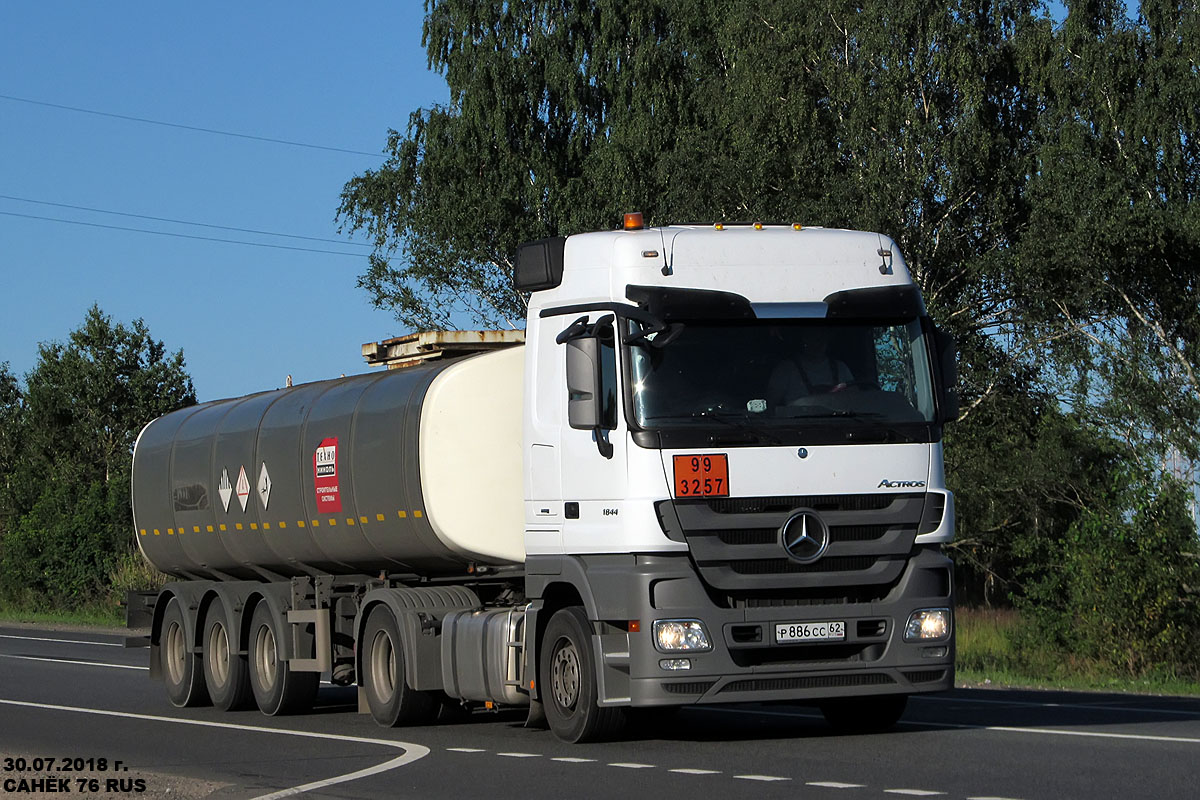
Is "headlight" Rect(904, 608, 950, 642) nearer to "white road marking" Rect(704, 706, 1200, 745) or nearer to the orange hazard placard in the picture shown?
"white road marking" Rect(704, 706, 1200, 745)

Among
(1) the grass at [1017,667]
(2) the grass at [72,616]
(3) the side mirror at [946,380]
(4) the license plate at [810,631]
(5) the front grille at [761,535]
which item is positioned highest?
(3) the side mirror at [946,380]

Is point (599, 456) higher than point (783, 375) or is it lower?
lower

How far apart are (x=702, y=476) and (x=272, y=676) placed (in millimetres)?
6911

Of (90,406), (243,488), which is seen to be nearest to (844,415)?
(243,488)

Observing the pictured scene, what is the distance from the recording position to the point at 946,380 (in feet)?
41.5

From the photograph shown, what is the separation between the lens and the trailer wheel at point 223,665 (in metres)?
17.9

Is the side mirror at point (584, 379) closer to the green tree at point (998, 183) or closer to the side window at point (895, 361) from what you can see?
the side window at point (895, 361)

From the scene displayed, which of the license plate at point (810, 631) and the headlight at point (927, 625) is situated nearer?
the license plate at point (810, 631)

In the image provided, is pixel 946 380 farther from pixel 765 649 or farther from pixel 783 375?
pixel 765 649

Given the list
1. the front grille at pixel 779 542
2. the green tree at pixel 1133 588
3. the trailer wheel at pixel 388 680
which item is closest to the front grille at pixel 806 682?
the front grille at pixel 779 542

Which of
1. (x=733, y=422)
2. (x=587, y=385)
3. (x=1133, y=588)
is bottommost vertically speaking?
(x=1133, y=588)

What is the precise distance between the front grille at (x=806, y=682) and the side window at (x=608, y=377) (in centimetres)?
193

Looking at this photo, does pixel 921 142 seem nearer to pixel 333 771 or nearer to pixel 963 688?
pixel 963 688

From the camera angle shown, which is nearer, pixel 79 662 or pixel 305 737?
pixel 305 737
